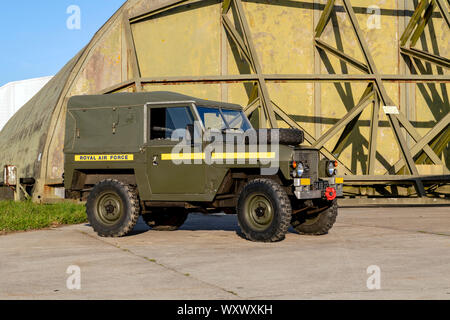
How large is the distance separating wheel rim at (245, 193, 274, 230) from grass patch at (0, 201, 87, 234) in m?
4.73

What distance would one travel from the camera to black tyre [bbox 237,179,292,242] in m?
8.61

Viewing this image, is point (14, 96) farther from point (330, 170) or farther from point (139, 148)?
point (330, 170)

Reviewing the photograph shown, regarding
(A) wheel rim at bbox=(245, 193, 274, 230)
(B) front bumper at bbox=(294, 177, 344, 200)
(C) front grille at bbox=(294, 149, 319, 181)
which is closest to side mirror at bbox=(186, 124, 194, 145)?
(A) wheel rim at bbox=(245, 193, 274, 230)

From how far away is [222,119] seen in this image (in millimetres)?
9875

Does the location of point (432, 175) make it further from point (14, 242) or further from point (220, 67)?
point (14, 242)

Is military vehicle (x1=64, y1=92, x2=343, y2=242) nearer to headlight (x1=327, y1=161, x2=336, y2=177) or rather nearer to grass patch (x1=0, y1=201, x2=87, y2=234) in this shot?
headlight (x1=327, y1=161, x2=336, y2=177)

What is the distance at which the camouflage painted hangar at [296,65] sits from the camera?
17.1 metres

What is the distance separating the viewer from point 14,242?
9.31 metres

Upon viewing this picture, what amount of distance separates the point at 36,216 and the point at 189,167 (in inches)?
178

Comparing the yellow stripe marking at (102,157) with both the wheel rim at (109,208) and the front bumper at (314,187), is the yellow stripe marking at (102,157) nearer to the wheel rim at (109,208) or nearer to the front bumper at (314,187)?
the wheel rim at (109,208)

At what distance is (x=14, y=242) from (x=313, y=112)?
11020 millimetres
